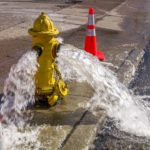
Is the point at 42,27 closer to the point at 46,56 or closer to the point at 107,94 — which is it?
the point at 46,56

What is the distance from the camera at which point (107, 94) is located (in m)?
6.30

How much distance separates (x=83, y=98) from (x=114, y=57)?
2.81 metres

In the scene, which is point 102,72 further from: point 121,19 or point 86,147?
point 121,19

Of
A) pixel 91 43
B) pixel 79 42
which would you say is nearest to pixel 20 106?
pixel 91 43

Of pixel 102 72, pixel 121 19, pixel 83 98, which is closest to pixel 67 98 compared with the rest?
pixel 83 98

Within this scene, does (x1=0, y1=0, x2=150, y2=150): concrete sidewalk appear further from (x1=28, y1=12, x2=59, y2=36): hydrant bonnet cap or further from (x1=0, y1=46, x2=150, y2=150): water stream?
(x1=28, y1=12, x2=59, y2=36): hydrant bonnet cap

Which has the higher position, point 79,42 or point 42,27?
point 42,27

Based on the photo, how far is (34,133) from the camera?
5090 millimetres

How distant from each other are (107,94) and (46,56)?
105cm

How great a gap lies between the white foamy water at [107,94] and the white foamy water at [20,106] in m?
0.76

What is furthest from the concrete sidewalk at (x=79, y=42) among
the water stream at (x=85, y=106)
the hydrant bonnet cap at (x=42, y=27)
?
the hydrant bonnet cap at (x=42, y=27)

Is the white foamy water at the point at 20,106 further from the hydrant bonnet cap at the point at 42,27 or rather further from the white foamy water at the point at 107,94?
the white foamy water at the point at 107,94

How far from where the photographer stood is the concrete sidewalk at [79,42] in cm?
521

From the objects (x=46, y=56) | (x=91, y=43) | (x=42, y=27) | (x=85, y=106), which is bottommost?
(x=85, y=106)
